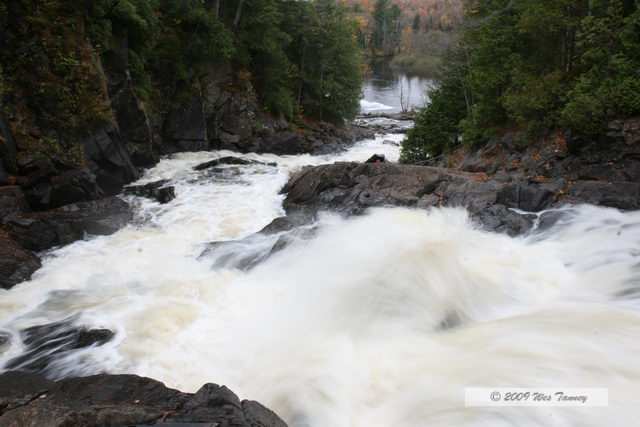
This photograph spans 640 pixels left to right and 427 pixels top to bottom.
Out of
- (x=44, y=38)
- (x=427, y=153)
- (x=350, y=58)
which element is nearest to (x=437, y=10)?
(x=350, y=58)

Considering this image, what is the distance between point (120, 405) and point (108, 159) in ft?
39.6

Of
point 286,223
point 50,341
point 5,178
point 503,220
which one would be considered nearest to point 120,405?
point 50,341

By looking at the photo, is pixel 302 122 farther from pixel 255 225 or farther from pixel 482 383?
pixel 482 383

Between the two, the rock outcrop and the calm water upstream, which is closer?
the calm water upstream

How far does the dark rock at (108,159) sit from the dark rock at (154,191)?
1.36ft

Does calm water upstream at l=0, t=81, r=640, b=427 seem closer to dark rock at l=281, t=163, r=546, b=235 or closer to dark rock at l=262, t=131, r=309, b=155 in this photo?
dark rock at l=281, t=163, r=546, b=235

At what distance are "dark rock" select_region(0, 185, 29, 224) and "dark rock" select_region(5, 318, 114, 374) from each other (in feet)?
15.4

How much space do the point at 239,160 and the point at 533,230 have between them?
47.2ft

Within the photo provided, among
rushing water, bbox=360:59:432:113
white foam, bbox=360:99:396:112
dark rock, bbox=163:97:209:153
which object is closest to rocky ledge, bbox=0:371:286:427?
dark rock, bbox=163:97:209:153

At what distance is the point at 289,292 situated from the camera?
8008 millimetres

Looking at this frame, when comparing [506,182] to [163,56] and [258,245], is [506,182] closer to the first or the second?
[258,245]

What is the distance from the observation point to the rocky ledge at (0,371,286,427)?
342 cm

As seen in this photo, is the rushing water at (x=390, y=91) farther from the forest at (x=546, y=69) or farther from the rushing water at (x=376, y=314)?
the rushing water at (x=376, y=314)

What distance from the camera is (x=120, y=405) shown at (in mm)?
3916
